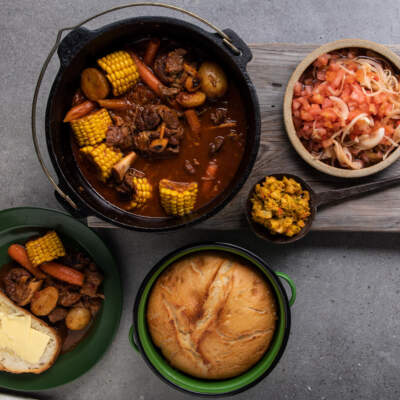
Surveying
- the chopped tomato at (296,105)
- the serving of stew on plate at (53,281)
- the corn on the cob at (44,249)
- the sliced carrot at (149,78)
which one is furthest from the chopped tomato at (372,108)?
the corn on the cob at (44,249)

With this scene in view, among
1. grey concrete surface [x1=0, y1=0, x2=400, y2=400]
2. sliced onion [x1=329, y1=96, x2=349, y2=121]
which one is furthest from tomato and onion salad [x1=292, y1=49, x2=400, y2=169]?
grey concrete surface [x1=0, y1=0, x2=400, y2=400]

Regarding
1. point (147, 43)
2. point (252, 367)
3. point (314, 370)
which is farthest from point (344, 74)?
point (314, 370)

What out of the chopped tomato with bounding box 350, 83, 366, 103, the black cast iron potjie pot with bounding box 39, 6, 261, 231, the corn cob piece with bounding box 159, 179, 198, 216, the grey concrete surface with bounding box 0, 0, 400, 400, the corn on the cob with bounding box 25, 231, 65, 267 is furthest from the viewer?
the grey concrete surface with bounding box 0, 0, 400, 400

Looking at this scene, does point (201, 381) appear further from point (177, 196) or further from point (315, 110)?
point (315, 110)

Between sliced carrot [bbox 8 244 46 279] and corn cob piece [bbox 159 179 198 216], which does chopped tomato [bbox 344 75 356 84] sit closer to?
corn cob piece [bbox 159 179 198 216]

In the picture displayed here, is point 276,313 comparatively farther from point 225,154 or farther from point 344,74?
point 344,74

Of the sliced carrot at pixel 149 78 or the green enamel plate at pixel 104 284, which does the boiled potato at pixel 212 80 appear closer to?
the sliced carrot at pixel 149 78
